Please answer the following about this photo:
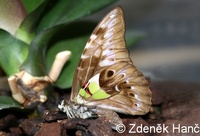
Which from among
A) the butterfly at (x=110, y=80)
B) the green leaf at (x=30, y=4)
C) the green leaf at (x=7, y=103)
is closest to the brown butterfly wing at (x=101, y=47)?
the butterfly at (x=110, y=80)

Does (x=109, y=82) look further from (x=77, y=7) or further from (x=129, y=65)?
(x=77, y=7)

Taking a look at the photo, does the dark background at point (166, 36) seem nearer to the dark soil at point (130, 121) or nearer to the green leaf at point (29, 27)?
the dark soil at point (130, 121)

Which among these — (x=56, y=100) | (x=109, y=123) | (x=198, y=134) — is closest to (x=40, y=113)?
(x=56, y=100)

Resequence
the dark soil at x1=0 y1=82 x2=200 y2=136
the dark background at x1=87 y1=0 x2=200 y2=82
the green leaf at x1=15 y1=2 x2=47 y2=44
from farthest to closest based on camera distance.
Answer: the dark background at x1=87 y1=0 x2=200 y2=82 → the green leaf at x1=15 y1=2 x2=47 y2=44 → the dark soil at x1=0 y1=82 x2=200 y2=136

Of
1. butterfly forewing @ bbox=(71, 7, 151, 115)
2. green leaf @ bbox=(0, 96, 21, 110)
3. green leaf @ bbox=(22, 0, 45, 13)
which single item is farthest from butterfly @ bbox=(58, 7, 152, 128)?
green leaf @ bbox=(22, 0, 45, 13)

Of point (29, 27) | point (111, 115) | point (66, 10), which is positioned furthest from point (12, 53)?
point (111, 115)

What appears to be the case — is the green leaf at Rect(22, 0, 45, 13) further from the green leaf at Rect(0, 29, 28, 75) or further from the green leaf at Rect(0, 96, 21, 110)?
the green leaf at Rect(0, 96, 21, 110)

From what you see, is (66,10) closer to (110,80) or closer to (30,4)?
(30,4)

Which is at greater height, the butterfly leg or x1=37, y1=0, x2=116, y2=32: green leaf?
x1=37, y1=0, x2=116, y2=32: green leaf
